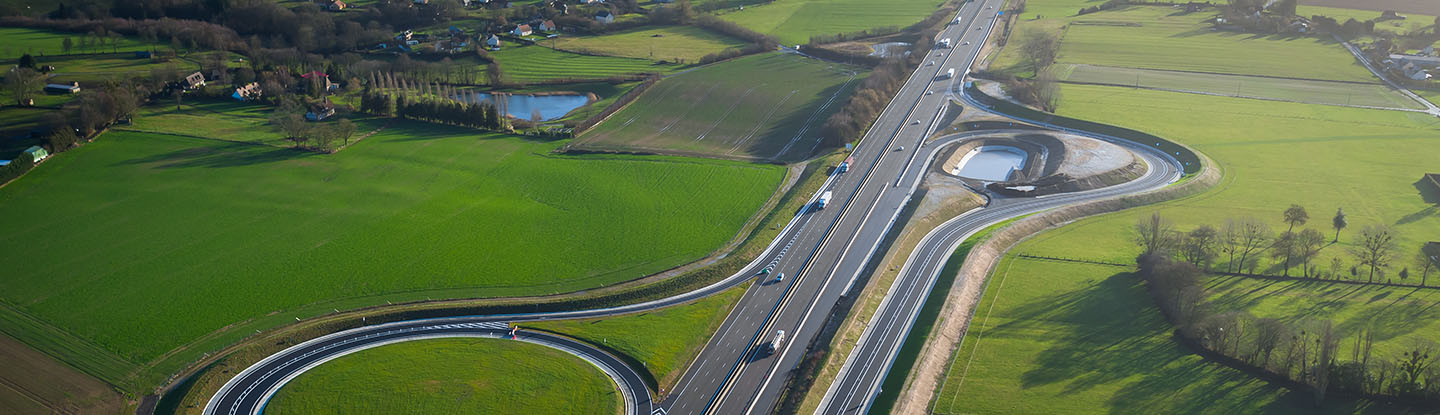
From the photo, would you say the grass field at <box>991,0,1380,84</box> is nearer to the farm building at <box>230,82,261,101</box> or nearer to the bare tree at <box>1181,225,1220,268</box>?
the bare tree at <box>1181,225,1220,268</box>

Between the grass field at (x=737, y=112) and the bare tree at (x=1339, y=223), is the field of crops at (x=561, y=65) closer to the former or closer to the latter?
the grass field at (x=737, y=112)

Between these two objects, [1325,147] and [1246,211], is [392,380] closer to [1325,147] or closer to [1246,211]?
[1246,211]

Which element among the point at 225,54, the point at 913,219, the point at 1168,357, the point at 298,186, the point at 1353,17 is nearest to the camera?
the point at 1168,357

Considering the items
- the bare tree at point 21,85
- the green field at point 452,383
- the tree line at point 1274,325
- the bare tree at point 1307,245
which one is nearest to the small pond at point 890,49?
the tree line at point 1274,325

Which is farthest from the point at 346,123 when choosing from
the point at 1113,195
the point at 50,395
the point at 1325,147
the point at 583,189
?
the point at 1325,147

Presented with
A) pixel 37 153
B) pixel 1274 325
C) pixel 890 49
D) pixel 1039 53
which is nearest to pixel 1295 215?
pixel 1274 325

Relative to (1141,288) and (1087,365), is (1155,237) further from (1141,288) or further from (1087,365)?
(1087,365)
